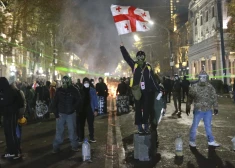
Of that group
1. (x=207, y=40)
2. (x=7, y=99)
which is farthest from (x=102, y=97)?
(x=207, y=40)

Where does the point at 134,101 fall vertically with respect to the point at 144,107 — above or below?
above

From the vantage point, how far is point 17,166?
6695 mm

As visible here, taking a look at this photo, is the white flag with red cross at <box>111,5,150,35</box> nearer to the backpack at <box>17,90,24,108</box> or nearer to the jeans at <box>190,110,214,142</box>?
the jeans at <box>190,110,214,142</box>

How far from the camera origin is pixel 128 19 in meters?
9.11

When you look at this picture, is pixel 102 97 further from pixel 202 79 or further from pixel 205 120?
pixel 202 79

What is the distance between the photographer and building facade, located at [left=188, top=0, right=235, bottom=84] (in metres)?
39.1

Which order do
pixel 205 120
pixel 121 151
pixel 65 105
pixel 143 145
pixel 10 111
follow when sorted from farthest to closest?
pixel 205 120, pixel 121 151, pixel 65 105, pixel 10 111, pixel 143 145

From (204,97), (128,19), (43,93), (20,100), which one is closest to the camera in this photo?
(20,100)

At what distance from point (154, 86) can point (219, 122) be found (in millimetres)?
6470

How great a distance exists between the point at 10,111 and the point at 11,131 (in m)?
0.44

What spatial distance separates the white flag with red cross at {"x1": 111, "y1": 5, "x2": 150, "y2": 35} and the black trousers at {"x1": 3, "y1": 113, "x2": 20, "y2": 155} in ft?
11.2

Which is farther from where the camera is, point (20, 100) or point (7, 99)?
point (20, 100)

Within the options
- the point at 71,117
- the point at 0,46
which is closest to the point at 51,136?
the point at 71,117

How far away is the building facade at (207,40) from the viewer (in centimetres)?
3912
